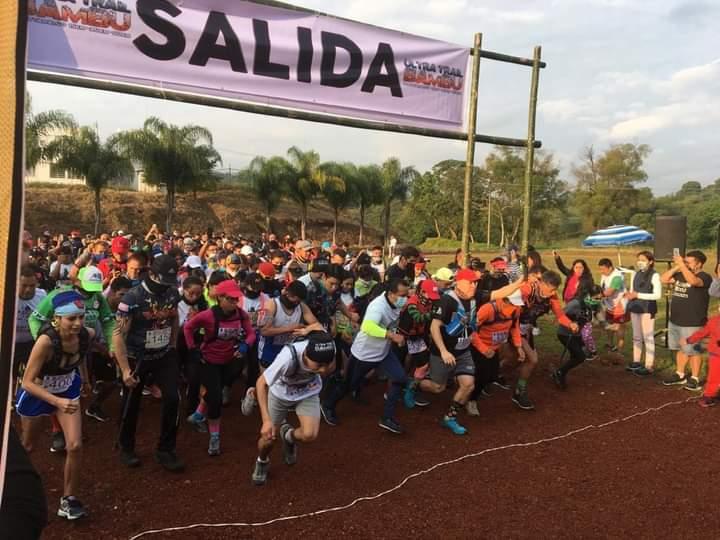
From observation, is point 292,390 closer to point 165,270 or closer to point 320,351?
point 320,351

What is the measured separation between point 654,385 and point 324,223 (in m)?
44.3

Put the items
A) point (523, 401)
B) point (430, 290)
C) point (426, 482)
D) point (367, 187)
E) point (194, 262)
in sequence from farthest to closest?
point (367, 187)
point (194, 262)
point (523, 401)
point (430, 290)
point (426, 482)

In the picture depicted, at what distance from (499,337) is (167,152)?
95.6 ft

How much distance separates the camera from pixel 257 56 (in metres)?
6.03

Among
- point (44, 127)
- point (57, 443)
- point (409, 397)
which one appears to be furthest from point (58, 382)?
point (44, 127)

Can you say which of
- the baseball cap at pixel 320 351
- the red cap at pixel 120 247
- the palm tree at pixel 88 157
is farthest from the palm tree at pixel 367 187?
the baseball cap at pixel 320 351

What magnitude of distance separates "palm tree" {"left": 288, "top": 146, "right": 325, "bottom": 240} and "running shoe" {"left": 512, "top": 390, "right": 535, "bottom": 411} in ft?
110

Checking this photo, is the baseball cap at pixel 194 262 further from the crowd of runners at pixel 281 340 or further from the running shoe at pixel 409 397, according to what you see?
the running shoe at pixel 409 397

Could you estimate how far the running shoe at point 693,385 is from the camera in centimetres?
826

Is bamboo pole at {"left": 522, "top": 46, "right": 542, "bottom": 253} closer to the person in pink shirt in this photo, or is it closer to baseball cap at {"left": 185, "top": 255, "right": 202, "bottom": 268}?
the person in pink shirt

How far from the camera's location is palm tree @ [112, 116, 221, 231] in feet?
102

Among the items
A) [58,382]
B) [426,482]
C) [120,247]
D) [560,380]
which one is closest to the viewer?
[58,382]

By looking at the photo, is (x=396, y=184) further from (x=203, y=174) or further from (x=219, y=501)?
(x=219, y=501)

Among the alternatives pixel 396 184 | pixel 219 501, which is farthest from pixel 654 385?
pixel 396 184
